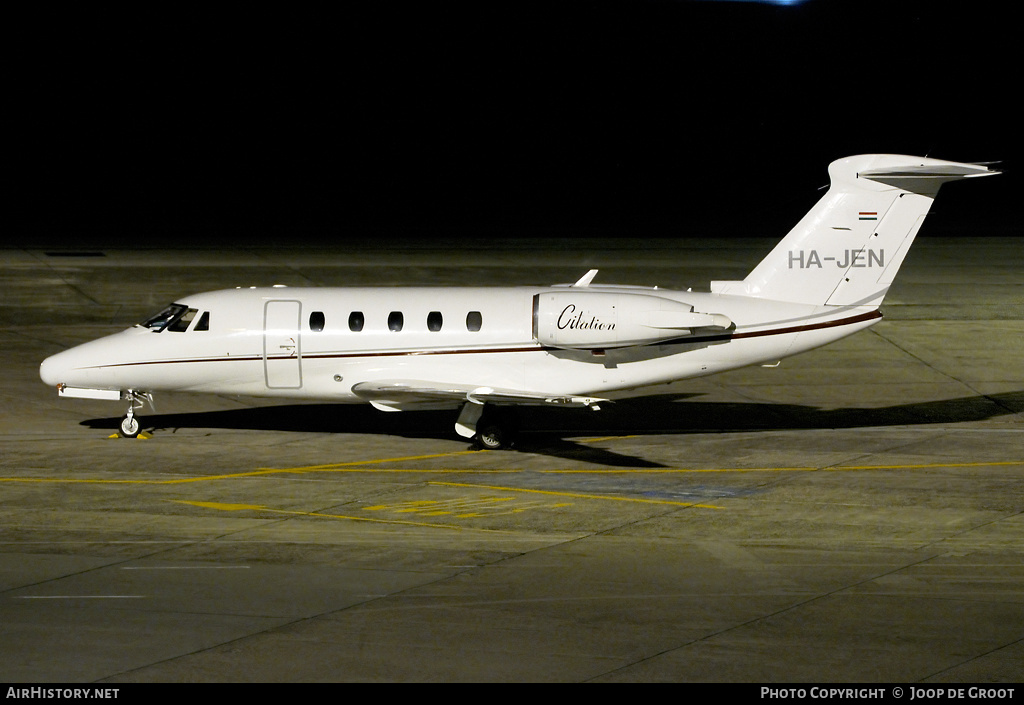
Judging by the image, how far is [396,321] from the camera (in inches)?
868

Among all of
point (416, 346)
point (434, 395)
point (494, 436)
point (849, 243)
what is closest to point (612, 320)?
point (494, 436)

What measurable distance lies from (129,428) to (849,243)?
43.7ft

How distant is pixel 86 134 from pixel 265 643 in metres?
60.7

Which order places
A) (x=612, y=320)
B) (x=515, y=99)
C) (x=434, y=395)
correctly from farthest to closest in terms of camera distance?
1. (x=515, y=99)
2. (x=612, y=320)
3. (x=434, y=395)

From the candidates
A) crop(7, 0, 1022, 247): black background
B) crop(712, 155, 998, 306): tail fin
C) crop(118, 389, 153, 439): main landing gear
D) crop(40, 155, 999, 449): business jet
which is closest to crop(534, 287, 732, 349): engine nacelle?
crop(40, 155, 999, 449): business jet

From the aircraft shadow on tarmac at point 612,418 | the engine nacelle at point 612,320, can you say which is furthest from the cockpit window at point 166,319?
the engine nacelle at point 612,320

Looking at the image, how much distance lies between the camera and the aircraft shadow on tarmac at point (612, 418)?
79.3ft

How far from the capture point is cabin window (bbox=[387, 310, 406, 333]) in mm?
22016

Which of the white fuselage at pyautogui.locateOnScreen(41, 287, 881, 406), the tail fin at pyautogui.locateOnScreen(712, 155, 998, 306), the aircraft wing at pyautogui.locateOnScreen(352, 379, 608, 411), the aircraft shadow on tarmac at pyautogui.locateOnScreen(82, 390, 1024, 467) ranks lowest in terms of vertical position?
the aircraft shadow on tarmac at pyautogui.locateOnScreen(82, 390, 1024, 467)

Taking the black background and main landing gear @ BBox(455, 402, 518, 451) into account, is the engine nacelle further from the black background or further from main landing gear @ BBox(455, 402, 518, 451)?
the black background

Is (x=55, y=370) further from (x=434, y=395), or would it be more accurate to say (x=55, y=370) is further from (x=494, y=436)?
(x=494, y=436)

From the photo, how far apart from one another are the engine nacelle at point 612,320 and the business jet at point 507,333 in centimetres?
4

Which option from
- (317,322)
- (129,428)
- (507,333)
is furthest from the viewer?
(129,428)

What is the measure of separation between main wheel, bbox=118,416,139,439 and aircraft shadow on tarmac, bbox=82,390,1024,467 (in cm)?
83
